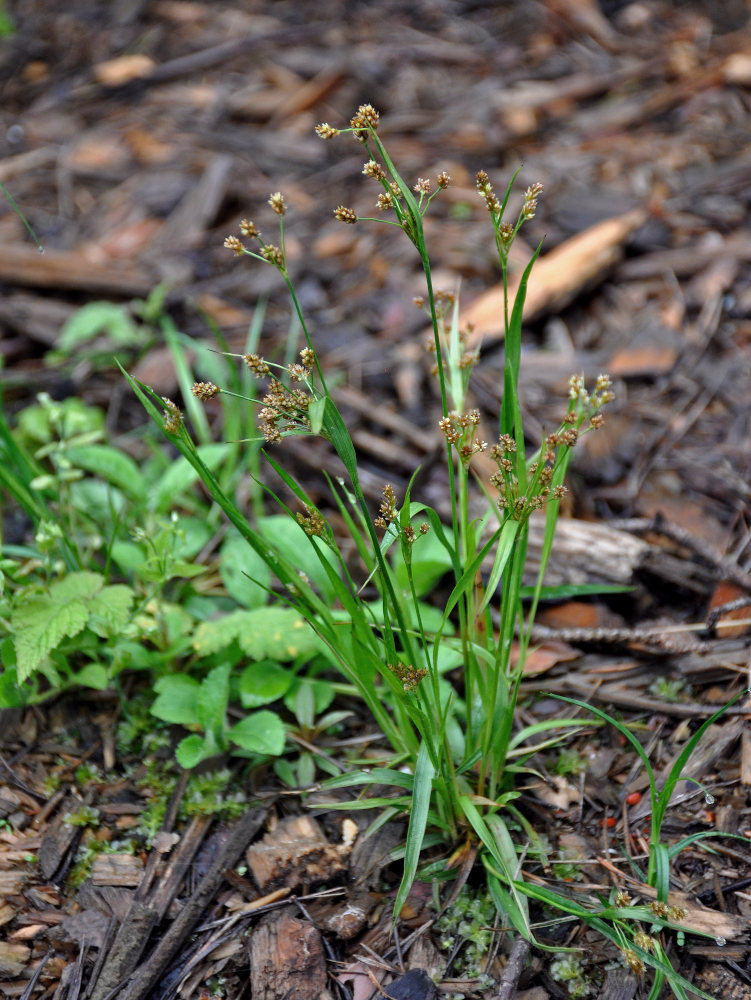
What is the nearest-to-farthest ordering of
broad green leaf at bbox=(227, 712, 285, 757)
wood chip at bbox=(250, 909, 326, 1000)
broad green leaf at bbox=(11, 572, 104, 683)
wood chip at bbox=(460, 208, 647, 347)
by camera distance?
1. wood chip at bbox=(250, 909, 326, 1000)
2. broad green leaf at bbox=(11, 572, 104, 683)
3. broad green leaf at bbox=(227, 712, 285, 757)
4. wood chip at bbox=(460, 208, 647, 347)

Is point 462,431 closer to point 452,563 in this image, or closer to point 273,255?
point 452,563

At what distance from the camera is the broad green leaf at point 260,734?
1.71 meters

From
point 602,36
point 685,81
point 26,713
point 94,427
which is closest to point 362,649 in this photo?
point 26,713

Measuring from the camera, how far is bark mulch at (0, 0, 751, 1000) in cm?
154

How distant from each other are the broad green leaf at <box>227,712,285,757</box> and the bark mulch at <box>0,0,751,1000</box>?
0.46 feet

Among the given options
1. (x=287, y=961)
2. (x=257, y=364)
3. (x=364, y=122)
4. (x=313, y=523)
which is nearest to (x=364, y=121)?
(x=364, y=122)

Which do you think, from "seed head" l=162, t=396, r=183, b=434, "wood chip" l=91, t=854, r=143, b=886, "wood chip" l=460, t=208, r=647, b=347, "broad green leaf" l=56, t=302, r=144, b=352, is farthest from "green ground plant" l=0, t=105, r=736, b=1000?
"wood chip" l=460, t=208, r=647, b=347

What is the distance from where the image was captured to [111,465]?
232 centimetres

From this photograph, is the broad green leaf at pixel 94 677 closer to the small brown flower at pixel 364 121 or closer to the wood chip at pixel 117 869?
the wood chip at pixel 117 869

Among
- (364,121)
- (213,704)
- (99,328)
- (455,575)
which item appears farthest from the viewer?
(99,328)

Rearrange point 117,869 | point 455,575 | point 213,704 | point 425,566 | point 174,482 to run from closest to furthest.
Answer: point 455,575
point 117,869
point 213,704
point 425,566
point 174,482

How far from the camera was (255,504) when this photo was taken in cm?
241

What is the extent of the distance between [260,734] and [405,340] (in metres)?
1.82

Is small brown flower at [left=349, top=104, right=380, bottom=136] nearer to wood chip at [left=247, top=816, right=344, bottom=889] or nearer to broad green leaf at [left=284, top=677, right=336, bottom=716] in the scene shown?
broad green leaf at [left=284, top=677, right=336, bottom=716]
